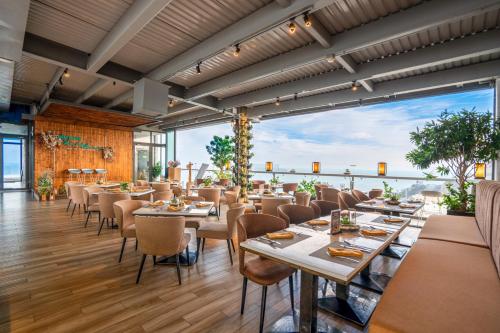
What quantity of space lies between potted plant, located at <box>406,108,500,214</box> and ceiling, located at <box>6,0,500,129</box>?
1.05 metres

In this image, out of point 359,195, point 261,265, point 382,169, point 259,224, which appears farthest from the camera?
point 382,169

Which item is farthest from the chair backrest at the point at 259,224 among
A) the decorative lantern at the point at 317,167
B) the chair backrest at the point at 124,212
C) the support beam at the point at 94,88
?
the decorative lantern at the point at 317,167

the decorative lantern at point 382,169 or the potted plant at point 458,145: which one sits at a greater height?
the potted plant at point 458,145

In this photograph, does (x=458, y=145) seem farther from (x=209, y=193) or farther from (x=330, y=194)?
(x=209, y=193)

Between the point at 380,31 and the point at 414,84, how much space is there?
2.72m

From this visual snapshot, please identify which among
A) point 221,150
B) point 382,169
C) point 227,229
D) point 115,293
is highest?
point 221,150

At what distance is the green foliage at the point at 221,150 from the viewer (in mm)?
9836

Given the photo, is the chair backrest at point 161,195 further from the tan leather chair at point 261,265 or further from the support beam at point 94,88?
the support beam at point 94,88

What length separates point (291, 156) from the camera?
12117 millimetres

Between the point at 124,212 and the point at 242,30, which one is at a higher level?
the point at 242,30

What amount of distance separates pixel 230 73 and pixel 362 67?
2864 mm

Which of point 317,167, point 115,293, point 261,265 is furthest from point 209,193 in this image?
point 317,167

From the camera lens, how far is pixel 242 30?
356 cm

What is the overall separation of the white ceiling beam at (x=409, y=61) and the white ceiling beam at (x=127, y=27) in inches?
152
